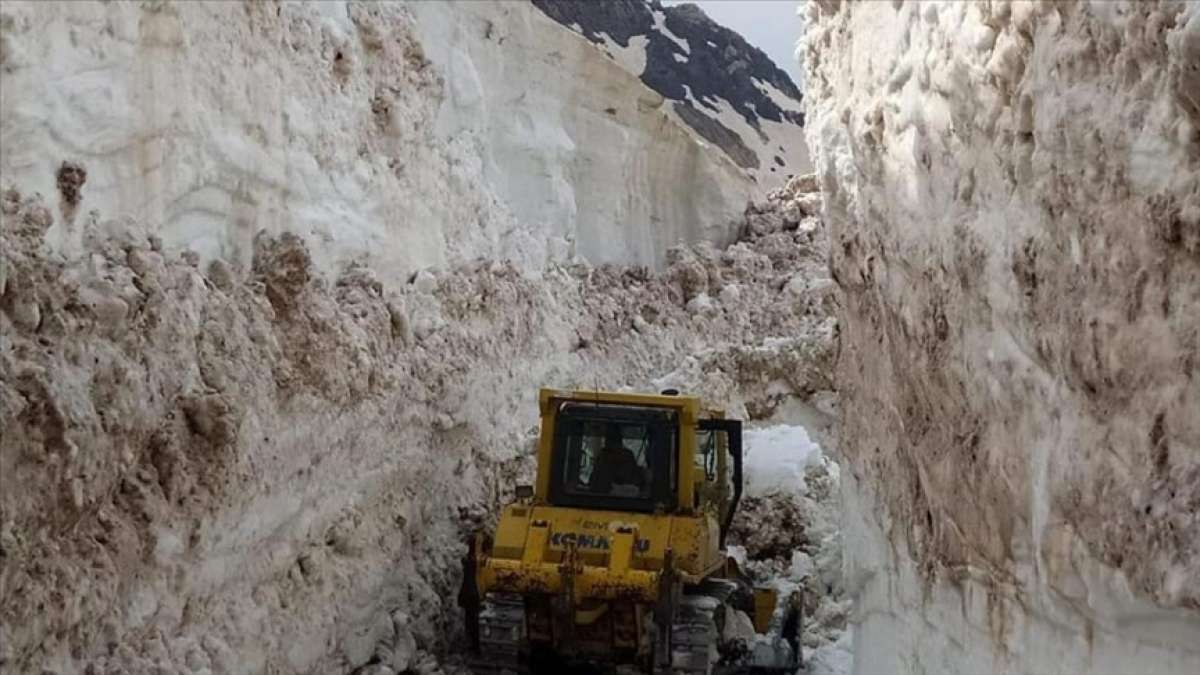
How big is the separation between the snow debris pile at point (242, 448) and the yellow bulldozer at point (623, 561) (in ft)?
2.89

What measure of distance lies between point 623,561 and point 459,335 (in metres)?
3.65

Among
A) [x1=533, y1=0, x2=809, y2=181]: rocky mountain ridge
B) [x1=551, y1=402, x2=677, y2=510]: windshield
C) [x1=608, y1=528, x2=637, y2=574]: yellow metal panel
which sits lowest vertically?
[x1=608, y1=528, x2=637, y2=574]: yellow metal panel

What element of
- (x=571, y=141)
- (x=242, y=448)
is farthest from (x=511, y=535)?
(x=571, y=141)

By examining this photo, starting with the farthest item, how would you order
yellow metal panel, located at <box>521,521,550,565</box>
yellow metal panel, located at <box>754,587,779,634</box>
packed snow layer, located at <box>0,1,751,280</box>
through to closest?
yellow metal panel, located at <box>754,587,779,634</box>, yellow metal panel, located at <box>521,521,550,565</box>, packed snow layer, located at <box>0,1,751,280</box>

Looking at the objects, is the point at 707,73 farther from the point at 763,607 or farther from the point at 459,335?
the point at 763,607

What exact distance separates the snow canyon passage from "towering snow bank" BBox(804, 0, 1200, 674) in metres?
0.01

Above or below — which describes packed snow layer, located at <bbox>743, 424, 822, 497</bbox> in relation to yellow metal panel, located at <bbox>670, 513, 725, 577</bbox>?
above

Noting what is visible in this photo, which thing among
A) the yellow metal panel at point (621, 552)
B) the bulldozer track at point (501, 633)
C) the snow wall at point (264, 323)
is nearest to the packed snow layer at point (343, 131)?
the snow wall at point (264, 323)

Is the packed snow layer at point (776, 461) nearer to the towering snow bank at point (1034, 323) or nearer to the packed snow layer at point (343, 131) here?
the packed snow layer at point (343, 131)

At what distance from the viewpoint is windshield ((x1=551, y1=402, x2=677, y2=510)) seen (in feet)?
28.2

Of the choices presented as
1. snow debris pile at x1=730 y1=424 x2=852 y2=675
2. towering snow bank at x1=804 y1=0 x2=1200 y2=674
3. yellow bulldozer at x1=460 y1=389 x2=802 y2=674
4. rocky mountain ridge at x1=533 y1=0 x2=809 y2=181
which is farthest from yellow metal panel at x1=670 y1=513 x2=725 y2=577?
rocky mountain ridge at x1=533 y1=0 x2=809 y2=181

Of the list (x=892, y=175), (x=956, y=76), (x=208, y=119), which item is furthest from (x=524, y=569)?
(x=956, y=76)

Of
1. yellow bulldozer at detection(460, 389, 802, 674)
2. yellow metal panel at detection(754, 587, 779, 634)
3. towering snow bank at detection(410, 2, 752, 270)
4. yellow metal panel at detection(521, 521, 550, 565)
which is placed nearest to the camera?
yellow bulldozer at detection(460, 389, 802, 674)

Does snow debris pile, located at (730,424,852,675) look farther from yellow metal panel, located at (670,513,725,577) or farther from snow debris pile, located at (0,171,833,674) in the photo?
snow debris pile, located at (0,171,833,674)
